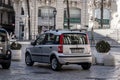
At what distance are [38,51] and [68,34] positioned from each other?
230 cm

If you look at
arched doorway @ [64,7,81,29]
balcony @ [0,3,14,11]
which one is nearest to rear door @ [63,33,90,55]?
arched doorway @ [64,7,81,29]

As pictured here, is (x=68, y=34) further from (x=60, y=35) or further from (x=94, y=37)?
(x=94, y=37)

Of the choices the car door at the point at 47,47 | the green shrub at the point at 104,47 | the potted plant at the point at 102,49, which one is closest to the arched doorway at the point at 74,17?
the potted plant at the point at 102,49

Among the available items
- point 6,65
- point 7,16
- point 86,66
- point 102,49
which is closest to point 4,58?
point 6,65

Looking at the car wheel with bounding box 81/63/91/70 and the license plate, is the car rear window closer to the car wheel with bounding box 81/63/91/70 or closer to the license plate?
the license plate

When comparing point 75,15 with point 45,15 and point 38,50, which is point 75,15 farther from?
point 38,50

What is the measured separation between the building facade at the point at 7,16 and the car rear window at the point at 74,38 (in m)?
66.2

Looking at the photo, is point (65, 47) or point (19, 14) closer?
point (65, 47)

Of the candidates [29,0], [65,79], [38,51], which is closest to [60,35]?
[38,51]

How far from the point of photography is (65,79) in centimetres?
1659

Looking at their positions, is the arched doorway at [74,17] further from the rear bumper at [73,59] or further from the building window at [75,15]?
the rear bumper at [73,59]

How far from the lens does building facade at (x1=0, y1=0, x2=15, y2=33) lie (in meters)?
86.4

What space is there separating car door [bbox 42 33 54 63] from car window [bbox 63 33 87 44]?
0.77m

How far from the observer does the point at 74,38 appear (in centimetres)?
2025
